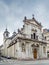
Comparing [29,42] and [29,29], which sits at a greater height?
[29,29]

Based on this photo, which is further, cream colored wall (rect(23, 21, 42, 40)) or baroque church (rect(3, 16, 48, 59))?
cream colored wall (rect(23, 21, 42, 40))

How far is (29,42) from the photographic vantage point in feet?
114

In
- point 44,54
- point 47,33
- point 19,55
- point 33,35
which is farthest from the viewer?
point 47,33

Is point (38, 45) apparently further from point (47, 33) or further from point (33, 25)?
point (47, 33)

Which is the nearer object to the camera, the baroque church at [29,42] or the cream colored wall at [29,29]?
the baroque church at [29,42]

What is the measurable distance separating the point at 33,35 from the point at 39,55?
5.50 metres

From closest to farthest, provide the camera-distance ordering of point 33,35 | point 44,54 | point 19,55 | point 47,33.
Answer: point 19,55
point 33,35
point 44,54
point 47,33

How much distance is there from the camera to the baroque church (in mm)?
32594

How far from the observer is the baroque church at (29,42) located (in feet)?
107

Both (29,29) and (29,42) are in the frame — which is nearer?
(29,42)

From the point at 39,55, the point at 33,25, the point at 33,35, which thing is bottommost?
the point at 39,55

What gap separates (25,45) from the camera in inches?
1330

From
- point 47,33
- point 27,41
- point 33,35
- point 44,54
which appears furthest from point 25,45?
point 47,33

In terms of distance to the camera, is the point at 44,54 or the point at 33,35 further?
the point at 44,54
